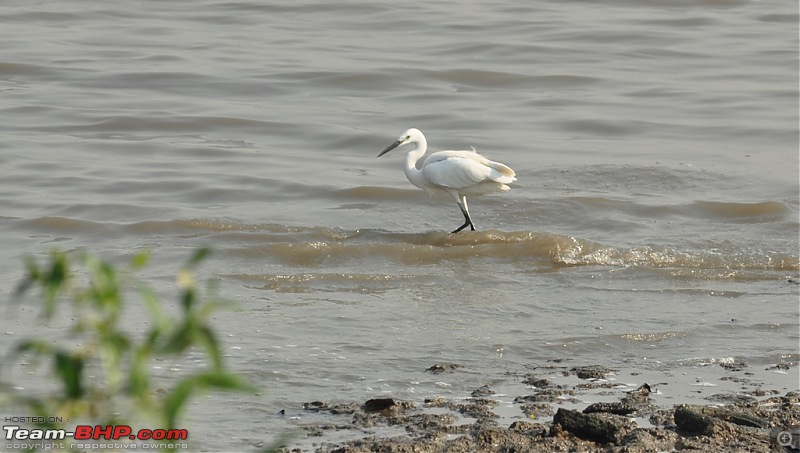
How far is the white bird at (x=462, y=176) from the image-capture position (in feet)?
30.5

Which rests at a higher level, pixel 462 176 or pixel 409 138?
pixel 409 138

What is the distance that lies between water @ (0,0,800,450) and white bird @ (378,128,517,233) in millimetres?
286

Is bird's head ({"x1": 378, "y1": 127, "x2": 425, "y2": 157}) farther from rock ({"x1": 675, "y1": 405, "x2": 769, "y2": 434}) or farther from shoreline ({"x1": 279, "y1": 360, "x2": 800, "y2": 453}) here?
rock ({"x1": 675, "y1": 405, "x2": 769, "y2": 434})

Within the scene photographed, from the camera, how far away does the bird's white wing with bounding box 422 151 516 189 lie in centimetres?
927

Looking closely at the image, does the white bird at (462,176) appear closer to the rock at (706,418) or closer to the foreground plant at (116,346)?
the rock at (706,418)

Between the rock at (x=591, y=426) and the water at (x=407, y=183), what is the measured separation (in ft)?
2.90

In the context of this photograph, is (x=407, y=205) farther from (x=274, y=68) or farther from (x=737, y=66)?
(x=737, y=66)

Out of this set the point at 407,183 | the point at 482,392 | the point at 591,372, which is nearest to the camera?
the point at 482,392

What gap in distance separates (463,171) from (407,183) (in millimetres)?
1569

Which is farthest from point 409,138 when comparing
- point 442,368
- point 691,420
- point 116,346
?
point 116,346

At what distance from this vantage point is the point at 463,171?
30.5 ft

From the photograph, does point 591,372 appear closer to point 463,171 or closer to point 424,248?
point 424,248

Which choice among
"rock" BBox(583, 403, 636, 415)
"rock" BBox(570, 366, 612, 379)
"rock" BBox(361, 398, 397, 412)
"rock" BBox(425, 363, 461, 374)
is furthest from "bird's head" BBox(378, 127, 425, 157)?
"rock" BBox(583, 403, 636, 415)

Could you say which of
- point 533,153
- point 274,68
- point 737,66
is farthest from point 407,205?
point 737,66
